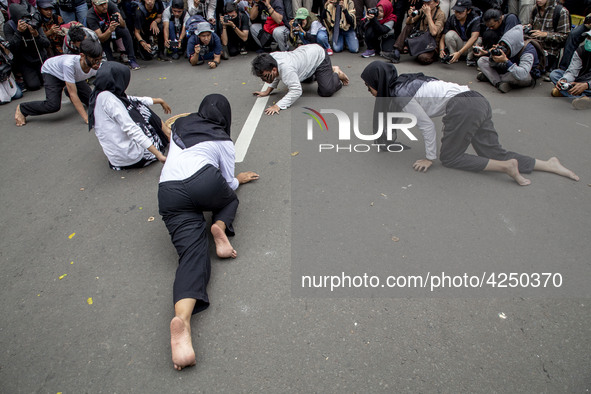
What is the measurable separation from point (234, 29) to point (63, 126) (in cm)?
370

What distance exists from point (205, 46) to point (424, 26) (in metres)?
3.89

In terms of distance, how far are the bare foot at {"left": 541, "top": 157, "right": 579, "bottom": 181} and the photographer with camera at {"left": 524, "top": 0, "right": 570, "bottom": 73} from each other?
280 centimetres

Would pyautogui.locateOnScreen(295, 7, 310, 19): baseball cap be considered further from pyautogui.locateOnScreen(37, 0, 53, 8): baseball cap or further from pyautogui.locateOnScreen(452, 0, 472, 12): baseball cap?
pyautogui.locateOnScreen(37, 0, 53, 8): baseball cap

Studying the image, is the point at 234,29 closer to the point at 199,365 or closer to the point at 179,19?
the point at 179,19

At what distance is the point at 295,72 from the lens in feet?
16.8

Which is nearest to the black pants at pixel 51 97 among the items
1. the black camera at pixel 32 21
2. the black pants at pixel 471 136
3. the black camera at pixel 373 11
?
the black camera at pixel 32 21

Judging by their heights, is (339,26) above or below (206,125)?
above

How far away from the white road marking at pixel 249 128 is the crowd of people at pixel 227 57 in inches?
7.2

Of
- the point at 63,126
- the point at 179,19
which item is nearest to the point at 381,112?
the point at 63,126

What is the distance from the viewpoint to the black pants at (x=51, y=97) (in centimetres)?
501

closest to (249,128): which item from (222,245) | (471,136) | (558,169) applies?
(222,245)

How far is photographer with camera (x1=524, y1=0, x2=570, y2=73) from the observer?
5430mm

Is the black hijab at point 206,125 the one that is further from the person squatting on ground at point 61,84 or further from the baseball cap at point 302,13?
the baseball cap at point 302,13

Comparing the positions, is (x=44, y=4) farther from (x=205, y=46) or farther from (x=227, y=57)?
(x=227, y=57)
